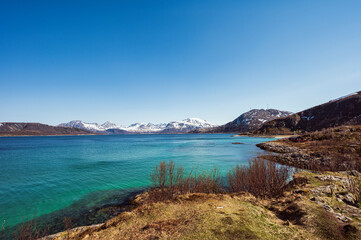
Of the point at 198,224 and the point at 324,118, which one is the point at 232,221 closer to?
the point at 198,224

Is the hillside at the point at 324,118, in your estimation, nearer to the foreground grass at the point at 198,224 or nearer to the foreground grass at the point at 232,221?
the foreground grass at the point at 232,221

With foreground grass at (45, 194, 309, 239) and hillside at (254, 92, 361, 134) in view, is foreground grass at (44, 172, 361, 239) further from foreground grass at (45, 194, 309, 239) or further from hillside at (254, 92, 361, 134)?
hillside at (254, 92, 361, 134)

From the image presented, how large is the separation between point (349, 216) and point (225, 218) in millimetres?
5984

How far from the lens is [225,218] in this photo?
24.3 ft

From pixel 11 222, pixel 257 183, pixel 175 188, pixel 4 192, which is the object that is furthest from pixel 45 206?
pixel 257 183

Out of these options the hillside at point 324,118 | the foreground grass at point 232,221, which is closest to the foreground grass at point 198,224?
the foreground grass at point 232,221

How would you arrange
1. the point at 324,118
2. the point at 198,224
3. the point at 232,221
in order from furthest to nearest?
the point at 324,118 → the point at 232,221 → the point at 198,224

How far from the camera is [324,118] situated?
142m

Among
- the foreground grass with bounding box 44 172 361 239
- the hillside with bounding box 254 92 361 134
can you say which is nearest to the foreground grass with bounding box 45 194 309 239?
the foreground grass with bounding box 44 172 361 239

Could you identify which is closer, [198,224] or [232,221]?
[198,224]

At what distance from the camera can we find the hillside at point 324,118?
4855 inches

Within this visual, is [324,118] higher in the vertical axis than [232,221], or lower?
higher

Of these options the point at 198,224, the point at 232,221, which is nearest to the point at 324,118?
the point at 232,221

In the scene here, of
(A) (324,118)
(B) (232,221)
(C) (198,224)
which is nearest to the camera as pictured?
(C) (198,224)
